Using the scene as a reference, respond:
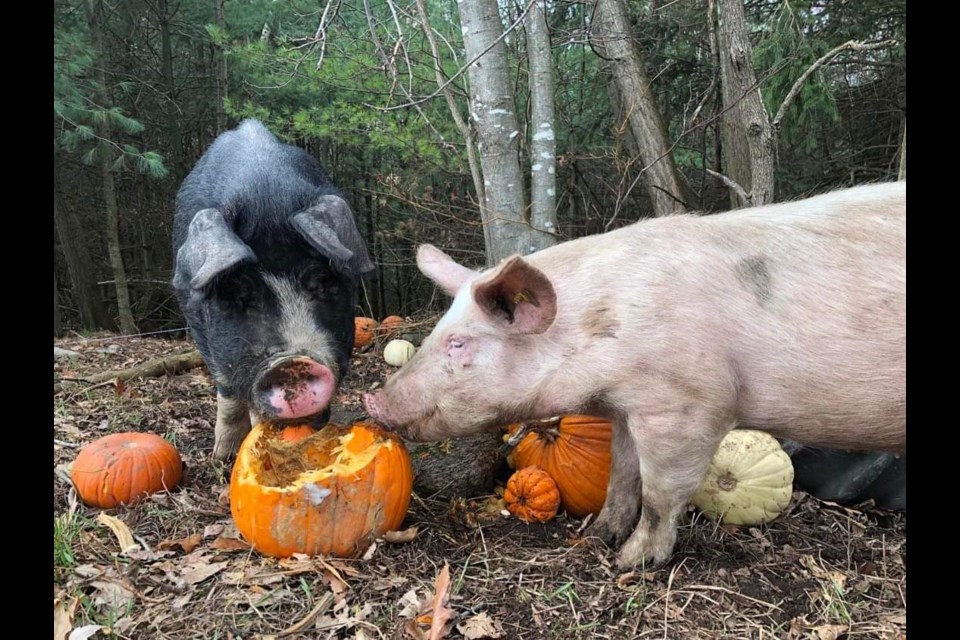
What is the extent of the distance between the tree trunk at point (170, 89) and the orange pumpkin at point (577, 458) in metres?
10.7

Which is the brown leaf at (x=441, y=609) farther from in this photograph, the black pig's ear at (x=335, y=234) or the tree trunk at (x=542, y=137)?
the tree trunk at (x=542, y=137)

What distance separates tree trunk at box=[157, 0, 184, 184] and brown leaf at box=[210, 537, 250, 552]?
10.6 meters

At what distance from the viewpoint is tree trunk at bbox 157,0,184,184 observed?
1193cm

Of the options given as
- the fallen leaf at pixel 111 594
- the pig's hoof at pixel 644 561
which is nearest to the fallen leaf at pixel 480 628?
the pig's hoof at pixel 644 561

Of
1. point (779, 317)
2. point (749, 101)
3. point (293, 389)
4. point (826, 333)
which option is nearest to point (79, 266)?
point (293, 389)

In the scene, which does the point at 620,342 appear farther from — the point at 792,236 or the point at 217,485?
the point at 217,485

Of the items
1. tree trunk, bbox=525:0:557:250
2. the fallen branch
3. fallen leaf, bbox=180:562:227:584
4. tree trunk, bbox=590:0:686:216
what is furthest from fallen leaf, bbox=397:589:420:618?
tree trunk, bbox=590:0:686:216

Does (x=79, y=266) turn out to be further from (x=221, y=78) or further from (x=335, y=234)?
(x=335, y=234)

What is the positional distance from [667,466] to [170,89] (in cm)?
1234

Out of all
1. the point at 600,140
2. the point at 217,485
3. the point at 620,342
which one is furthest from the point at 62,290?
the point at 620,342

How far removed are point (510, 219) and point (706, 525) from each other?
8.05 ft

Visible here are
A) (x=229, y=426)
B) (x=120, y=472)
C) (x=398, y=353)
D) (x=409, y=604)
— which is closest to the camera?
(x=409, y=604)

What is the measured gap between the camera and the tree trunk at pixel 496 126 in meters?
4.63

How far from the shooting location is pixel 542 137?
4.97m
